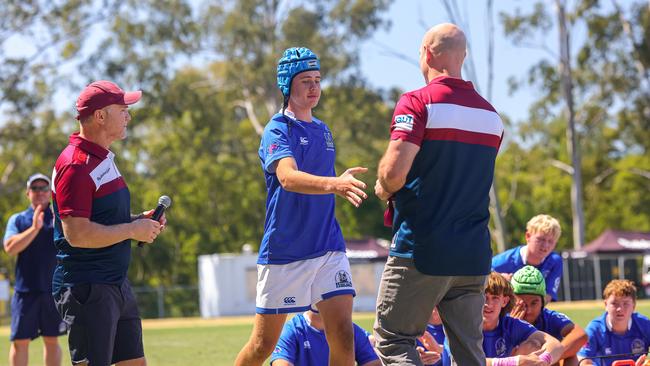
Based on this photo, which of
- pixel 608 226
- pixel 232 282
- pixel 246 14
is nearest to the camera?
pixel 232 282

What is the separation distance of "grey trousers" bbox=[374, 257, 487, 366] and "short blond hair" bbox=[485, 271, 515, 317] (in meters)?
1.48

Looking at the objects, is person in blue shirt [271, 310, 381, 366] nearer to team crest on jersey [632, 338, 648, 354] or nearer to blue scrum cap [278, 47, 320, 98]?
blue scrum cap [278, 47, 320, 98]

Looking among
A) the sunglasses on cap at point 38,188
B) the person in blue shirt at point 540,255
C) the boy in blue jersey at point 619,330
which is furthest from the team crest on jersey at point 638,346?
the sunglasses on cap at point 38,188

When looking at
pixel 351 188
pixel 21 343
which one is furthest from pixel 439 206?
pixel 21 343

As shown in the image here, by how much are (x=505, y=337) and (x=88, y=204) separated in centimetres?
291

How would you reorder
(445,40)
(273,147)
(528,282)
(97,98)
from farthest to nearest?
(528,282)
(273,147)
(97,98)
(445,40)

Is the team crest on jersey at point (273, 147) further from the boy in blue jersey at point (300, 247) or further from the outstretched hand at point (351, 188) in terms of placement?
the outstretched hand at point (351, 188)

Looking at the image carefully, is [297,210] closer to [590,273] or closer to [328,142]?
[328,142]

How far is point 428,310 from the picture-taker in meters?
5.21

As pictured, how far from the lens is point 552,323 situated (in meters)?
8.02

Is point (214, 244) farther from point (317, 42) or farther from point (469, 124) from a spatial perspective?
point (469, 124)

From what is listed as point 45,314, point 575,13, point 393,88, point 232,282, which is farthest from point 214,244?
point 45,314

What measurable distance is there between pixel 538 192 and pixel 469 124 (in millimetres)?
55043

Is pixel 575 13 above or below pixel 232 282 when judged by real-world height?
above
